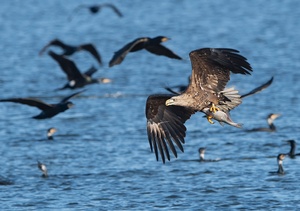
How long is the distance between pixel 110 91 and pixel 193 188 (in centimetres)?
Result: 823

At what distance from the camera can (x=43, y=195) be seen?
1157 cm

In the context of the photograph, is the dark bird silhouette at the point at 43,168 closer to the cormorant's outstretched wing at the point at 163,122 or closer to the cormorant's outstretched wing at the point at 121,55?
the cormorant's outstretched wing at the point at 121,55

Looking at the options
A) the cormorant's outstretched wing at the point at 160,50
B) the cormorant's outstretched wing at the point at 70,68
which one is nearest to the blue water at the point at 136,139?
the cormorant's outstretched wing at the point at 70,68

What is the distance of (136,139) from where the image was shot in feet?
48.9

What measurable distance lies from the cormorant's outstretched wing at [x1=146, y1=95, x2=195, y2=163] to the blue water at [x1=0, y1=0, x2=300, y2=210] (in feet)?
2.27

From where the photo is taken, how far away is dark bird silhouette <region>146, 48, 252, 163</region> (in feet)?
32.8

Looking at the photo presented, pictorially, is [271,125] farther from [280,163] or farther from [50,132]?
[50,132]

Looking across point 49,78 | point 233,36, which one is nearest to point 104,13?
point 233,36

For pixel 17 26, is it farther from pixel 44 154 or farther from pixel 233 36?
pixel 44 154

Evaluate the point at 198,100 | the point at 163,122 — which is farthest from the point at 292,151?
the point at 198,100

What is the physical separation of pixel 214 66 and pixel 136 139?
4.91 m

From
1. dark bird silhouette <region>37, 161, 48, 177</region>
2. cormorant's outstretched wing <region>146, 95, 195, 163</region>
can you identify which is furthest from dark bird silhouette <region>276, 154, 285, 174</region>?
dark bird silhouette <region>37, 161, 48, 177</region>

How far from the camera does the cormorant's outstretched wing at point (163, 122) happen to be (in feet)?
35.3

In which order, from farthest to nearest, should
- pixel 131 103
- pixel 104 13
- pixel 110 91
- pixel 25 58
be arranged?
pixel 104 13 → pixel 25 58 → pixel 110 91 → pixel 131 103
